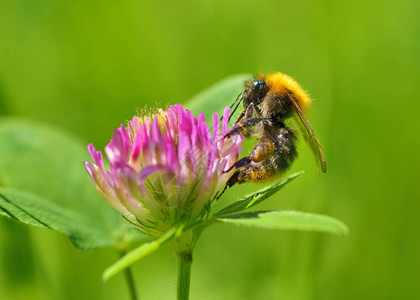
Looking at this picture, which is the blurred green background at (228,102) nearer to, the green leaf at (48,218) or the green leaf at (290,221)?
the green leaf at (48,218)

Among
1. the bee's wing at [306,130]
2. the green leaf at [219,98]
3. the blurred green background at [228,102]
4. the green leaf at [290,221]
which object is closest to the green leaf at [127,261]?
the green leaf at [290,221]

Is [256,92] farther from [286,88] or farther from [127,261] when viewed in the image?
[127,261]

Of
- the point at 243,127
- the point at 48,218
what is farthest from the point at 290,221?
the point at 48,218

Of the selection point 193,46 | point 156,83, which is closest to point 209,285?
point 156,83

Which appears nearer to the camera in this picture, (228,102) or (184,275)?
(184,275)

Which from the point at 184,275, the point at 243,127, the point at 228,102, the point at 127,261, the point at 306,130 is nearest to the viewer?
the point at 127,261

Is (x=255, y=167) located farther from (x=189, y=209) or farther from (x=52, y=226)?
(x=52, y=226)

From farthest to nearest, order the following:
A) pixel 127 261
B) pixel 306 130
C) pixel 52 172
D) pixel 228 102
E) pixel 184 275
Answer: pixel 52 172 → pixel 228 102 → pixel 306 130 → pixel 184 275 → pixel 127 261
